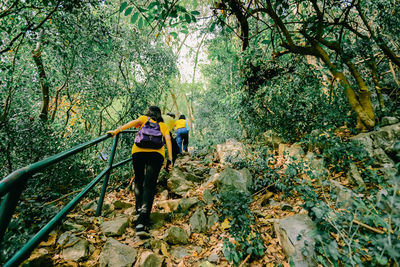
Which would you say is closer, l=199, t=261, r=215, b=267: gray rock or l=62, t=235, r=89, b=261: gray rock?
l=62, t=235, r=89, b=261: gray rock

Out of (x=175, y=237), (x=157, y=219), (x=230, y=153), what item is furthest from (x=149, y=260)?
(x=230, y=153)

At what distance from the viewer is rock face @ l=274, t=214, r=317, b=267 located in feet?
6.51

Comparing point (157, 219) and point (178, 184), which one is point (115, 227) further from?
point (178, 184)

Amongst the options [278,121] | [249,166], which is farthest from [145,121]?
[278,121]

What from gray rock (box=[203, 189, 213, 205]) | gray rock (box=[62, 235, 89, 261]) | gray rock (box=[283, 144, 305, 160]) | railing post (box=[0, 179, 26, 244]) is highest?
railing post (box=[0, 179, 26, 244])

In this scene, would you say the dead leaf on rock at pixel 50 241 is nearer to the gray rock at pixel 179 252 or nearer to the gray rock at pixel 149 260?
the gray rock at pixel 149 260

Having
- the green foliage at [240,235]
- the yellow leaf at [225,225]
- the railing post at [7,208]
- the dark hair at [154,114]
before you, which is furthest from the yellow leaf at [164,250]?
the dark hair at [154,114]

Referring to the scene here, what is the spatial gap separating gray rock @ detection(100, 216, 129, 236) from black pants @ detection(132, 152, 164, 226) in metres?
0.22

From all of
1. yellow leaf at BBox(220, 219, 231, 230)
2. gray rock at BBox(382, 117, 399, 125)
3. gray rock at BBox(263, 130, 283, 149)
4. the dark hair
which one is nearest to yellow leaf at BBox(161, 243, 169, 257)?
yellow leaf at BBox(220, 219, 231, 230)

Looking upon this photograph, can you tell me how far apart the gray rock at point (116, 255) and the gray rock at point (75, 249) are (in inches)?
8.8

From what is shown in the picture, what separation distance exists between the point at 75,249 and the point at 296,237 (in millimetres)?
2531

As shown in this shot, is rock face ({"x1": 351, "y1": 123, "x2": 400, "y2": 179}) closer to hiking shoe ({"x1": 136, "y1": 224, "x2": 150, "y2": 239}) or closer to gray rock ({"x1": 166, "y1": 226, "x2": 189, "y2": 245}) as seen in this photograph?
gray rock ({"x1": 166, "y1": 226, "x2": 189, "y2": 245})

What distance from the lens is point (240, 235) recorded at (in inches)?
94.3

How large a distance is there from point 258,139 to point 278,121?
0.96m
